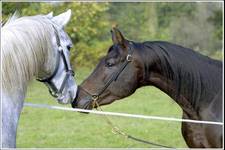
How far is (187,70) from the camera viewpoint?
3.52 m

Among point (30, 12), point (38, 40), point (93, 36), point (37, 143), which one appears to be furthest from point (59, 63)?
point (93, 36)

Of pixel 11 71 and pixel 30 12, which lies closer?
pixel 11 71

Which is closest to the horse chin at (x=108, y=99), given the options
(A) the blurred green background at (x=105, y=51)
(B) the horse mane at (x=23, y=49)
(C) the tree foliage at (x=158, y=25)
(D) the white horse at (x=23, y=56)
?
(A) the blurred green background at (x=105, y=51)

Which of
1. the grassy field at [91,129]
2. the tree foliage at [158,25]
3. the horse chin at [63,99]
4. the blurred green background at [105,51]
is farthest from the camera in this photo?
the tree foliage at [158,25]

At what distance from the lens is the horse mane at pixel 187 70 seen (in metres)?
3.49

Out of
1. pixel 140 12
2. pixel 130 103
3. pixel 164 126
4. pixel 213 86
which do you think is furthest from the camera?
pixel 140 12

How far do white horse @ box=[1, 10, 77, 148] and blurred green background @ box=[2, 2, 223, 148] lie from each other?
0.88 feet

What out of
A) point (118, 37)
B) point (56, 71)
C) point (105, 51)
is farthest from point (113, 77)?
point (105, 51)

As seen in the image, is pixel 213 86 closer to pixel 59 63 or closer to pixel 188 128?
pixel 188 128

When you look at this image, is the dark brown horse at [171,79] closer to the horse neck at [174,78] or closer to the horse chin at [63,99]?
the horse neck at [174,78]

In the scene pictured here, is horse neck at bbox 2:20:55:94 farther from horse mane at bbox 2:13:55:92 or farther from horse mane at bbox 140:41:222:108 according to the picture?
horse mane at bbox 140:41:222:108

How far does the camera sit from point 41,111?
399 inches

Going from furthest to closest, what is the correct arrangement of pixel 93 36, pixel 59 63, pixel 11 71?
pixel 93 36 → pixel 59 63 → pixel 11 71

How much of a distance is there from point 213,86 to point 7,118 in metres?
1.62
